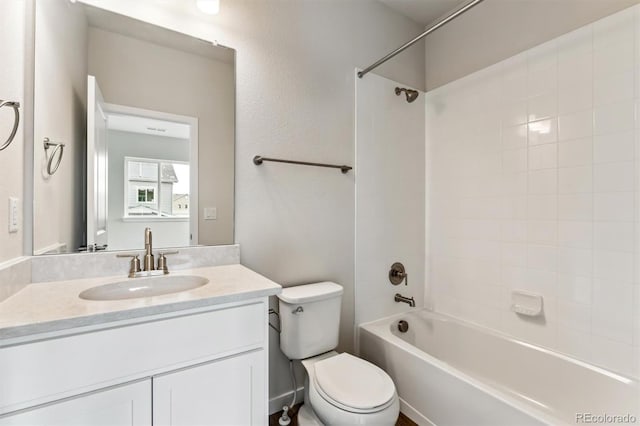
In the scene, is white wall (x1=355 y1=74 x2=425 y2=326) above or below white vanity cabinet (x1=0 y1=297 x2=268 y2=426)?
above

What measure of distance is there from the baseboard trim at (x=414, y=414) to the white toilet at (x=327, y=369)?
1.42 feet

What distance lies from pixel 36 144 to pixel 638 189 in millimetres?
2542

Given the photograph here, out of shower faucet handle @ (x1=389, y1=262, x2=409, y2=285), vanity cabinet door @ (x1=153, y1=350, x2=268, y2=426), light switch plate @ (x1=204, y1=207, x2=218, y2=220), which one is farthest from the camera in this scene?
shower faucet handle @ (x1=389, y1=262, x2=409, y2=285)

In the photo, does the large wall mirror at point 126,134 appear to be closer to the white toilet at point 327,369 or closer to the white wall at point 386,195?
the white toilet at point 327,369

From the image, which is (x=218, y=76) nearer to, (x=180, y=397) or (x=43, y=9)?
(x=43, y=9)

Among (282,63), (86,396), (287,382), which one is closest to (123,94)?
(282,63)

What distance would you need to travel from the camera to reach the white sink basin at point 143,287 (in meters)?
1.14

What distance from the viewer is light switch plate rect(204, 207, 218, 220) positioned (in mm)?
1533

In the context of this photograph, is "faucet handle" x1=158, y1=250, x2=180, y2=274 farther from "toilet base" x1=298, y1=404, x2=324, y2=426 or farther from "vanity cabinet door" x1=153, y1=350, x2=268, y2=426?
"toilet base" x1=298, y1=404, x2=324, y2=426

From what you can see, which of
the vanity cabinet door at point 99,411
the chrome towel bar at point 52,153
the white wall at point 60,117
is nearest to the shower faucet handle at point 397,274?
the vanity cabinet door at point 99,411

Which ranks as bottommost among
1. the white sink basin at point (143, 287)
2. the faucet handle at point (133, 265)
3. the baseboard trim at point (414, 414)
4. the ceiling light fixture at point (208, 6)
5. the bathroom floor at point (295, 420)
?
the bathroom floor at point (295, 420)

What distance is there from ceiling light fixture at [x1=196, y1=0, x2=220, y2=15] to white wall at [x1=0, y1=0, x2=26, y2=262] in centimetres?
66

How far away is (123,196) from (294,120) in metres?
0.97

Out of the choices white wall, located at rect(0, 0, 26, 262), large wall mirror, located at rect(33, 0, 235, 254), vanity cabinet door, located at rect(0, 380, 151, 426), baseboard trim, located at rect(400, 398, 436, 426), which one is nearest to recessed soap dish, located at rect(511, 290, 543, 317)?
baseboard trim, located at rect(400, 398, 436, 426)
